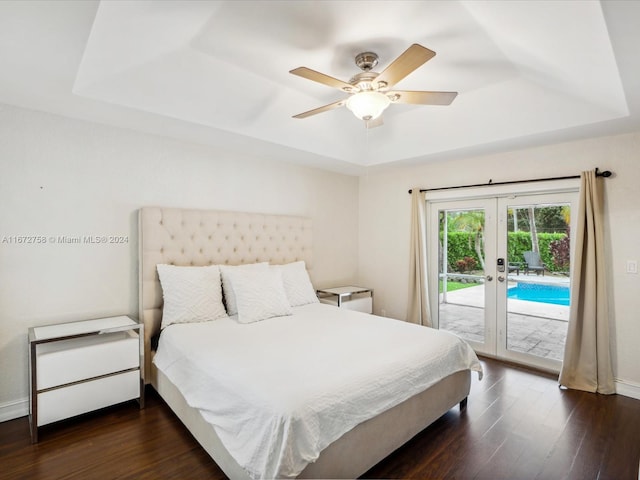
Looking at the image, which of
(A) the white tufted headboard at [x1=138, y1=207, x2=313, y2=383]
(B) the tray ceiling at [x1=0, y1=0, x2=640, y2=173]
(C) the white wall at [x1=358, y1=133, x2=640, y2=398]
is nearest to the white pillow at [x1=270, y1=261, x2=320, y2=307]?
(A) the white tufted headboard at [x1=138, y1=207, x2=313, y2=383]

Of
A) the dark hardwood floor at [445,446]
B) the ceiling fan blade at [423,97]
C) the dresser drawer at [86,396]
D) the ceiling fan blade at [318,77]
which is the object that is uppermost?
the ceiling fan blade at [318,77]

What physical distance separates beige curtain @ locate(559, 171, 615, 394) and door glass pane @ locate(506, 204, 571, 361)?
296 millimetres

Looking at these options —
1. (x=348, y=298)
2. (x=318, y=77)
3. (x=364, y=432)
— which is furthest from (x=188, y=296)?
(x=348, y=298)

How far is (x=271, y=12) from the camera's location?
201cm

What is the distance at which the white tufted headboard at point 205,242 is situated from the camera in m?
2.94

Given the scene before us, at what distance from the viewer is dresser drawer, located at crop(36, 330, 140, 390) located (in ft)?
7.42

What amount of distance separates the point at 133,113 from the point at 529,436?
3.73m

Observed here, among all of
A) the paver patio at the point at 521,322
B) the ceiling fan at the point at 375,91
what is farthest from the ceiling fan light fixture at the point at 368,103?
the paver patio at the point at 521,322

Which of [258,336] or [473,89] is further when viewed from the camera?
[473,89]

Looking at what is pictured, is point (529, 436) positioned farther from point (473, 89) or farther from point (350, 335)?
point (473, 89)

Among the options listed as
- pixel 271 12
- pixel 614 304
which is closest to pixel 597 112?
pixel 614 304

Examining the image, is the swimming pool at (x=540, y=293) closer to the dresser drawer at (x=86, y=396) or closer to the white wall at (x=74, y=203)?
the white wall at (x=74, y=203)

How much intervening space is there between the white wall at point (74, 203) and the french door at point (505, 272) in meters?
2.77

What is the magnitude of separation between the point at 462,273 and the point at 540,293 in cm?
85
